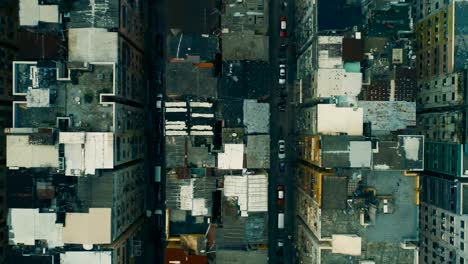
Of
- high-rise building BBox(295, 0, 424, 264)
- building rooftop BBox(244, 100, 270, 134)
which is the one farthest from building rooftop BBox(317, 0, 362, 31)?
building rooftop BBox(244, 100, 270, 134)

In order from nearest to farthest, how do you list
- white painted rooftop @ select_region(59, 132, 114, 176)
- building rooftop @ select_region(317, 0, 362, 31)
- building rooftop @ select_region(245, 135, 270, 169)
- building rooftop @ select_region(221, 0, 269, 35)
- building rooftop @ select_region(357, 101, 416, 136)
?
white painted rooftop @ select_region(59, 132, 114, 176)
building rooftop @ select_region(357, 101, 416, 136)
building rooftop @ select_region(317, 0, 362, 31)
building rooftop @ select_region(245, 135, 270, 169)
building rooftop @ select_region(221, 0, 269, 35)

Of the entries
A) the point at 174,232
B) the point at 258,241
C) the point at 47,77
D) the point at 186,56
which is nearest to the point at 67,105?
the point at 47,77

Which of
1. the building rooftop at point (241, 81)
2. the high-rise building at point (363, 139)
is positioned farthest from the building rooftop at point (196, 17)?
the high-rise building at point (363, 139)

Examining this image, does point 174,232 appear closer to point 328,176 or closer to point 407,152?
point 328,176

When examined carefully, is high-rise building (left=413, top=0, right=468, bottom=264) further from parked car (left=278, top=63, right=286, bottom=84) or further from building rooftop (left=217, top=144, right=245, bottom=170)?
building rooftop (left=217, top=144, right=245, bottom=170)

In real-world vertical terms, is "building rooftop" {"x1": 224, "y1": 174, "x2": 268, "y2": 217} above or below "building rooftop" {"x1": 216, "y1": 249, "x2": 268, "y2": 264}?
above
